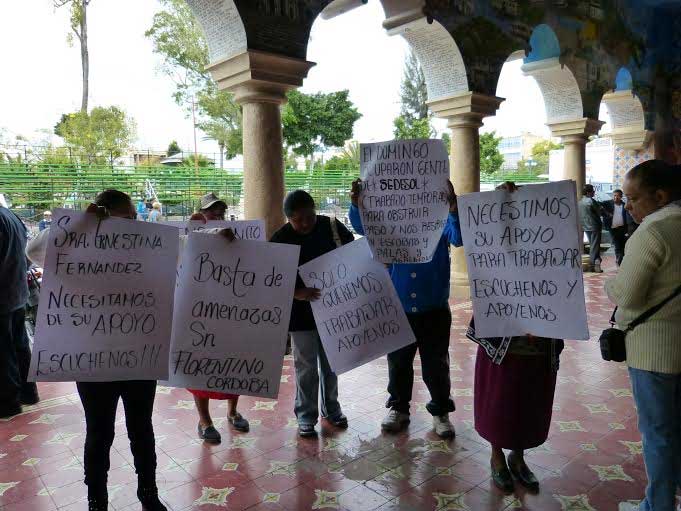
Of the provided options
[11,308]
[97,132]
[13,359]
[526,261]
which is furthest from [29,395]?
[97,132]

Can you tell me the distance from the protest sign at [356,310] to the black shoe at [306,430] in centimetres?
55

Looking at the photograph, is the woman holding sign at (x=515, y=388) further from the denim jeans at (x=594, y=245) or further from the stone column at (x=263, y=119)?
the denim jeans at (x=594, y=245)

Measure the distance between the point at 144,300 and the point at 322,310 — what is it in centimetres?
99

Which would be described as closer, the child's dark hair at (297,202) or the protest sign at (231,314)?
the protest sign at (231,314)

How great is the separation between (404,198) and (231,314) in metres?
1.13

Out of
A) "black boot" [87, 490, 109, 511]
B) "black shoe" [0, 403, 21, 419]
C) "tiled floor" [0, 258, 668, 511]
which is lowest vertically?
"tiled floor" [0, 258, 668, 511]

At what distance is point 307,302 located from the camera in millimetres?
3051

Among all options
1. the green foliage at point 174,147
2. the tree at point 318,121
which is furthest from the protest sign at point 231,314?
the green foliage at point 174,147

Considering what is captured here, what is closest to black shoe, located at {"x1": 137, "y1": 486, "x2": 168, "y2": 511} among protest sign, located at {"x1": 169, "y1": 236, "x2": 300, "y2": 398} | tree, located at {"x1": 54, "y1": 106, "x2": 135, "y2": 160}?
protest sign, located at {"x1": 169, "y1": 236, "x2": 300, "y2": 398}

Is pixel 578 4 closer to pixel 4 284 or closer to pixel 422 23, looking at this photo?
pixel 422 23

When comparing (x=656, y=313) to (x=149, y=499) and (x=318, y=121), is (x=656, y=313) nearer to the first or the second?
(x=149, y=499)

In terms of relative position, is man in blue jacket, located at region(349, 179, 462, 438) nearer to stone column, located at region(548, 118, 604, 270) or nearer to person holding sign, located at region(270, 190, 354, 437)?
person holding sign, located at region(270, 190, 354, 437)

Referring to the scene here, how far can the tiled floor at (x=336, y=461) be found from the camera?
8.14 ft

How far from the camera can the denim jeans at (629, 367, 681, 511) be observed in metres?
1.95
